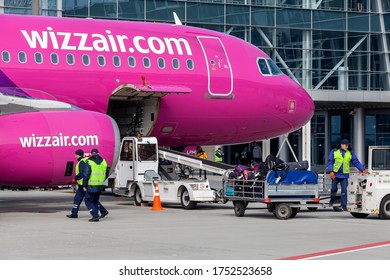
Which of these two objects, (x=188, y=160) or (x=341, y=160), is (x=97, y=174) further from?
(x=188, y=160)

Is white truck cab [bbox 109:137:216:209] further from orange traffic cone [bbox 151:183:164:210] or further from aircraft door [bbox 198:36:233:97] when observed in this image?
aircraft door [bbox 198:36:233:97]

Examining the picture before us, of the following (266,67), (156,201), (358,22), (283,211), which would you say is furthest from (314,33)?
(283,211)

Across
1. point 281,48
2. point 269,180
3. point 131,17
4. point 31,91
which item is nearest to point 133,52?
point 31,91

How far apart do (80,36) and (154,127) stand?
382 cm

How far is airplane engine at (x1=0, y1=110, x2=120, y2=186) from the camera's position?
74.5ft

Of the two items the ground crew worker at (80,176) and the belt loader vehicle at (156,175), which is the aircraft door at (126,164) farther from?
the ground crew worker at (80,176)

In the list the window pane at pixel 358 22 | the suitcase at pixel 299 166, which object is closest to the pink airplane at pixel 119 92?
the suitcase at pixel 299 166

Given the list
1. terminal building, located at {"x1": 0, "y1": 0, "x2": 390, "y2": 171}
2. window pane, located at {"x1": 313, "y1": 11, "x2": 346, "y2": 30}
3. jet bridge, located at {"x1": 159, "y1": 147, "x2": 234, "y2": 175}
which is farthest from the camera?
window pane, located at {"x1": 313, "y1": 11, "x2": 346, "y2": 30}

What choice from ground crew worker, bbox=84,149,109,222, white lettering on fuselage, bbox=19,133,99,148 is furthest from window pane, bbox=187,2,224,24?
ground crew worker, bbox=84,149,109,222

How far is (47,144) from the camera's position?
23.0 meters

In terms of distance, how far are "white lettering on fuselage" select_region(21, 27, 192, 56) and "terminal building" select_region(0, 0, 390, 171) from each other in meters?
19.4

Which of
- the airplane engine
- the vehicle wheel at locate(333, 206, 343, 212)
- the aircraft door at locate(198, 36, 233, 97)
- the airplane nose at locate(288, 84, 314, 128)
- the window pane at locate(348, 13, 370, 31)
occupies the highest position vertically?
the window pane at locate(348, 13, 370, 31)

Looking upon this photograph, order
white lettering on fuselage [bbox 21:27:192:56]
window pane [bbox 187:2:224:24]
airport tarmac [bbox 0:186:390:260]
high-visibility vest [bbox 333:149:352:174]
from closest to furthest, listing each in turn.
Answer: airport tarmac [bbox 0:186:390:260] → high-visibility vest [bbox 333:149:352:174] → white lettering on fuselage [bbox 21:27:192:56] → window pane [bbox 187:2:224:24]

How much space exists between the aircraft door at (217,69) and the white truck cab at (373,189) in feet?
23.8
